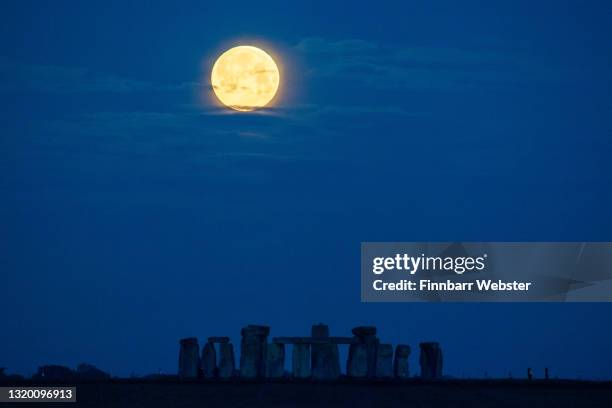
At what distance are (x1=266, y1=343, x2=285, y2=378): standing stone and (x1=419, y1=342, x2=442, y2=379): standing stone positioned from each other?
499cm

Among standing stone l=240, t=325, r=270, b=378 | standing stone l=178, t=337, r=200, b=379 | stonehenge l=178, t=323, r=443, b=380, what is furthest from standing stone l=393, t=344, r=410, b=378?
standing stone l=178, t=337, r=200, b=379

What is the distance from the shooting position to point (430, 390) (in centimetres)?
4025

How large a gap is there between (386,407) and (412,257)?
13983 mm

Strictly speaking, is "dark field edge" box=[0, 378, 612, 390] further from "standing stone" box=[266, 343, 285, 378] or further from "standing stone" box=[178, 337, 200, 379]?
"standing stone" box=[266, 343, 285, 378]

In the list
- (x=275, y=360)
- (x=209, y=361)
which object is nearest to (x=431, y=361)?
(x=275, y=360)

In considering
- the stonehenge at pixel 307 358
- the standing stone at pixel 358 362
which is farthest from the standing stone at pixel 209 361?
the standing stone at pixel 358 362

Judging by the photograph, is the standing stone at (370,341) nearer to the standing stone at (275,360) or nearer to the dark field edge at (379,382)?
the dark field edge at (379,382)

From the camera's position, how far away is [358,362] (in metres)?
46.4

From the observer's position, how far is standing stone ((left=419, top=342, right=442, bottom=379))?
45.8m

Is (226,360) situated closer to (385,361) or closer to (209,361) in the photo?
(209,361)

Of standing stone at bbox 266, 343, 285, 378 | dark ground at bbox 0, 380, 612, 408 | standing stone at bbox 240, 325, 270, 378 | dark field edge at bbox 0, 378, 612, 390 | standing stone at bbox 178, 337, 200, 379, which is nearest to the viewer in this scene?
dark ground at bbox 0, 380, 612, 408

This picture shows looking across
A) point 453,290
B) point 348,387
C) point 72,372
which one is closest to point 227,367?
point 348,387

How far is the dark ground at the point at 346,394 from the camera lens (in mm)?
37375

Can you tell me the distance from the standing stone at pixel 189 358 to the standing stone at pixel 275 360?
8.34 feet
